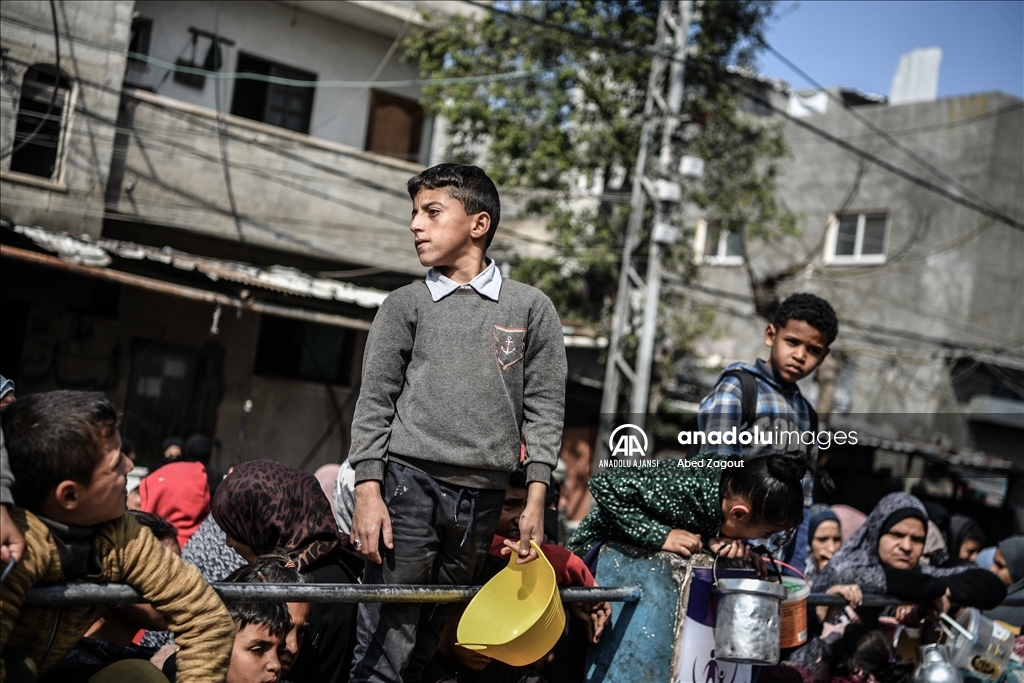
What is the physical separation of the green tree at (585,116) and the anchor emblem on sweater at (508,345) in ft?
38.9

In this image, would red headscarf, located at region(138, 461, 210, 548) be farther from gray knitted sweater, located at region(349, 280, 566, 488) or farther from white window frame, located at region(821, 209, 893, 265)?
white window frame, located at region(821, 209, 893, 265)

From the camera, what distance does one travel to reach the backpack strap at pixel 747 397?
4.22 metres

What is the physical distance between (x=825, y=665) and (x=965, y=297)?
16762 millimetres

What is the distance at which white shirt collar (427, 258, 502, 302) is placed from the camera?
3094 millimetres

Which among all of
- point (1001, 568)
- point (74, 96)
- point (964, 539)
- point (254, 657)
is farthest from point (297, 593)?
point (74, 96)

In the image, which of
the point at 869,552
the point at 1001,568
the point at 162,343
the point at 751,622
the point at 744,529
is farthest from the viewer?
the point at 162,343

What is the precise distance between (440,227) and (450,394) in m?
0.54

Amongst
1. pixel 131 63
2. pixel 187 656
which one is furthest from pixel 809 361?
pixel 131 63

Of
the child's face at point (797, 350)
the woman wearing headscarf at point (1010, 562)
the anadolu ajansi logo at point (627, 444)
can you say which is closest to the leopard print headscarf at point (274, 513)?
the anadolu ajansi logo at point (627, 444)

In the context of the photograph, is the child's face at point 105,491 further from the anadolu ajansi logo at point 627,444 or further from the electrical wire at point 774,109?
the electrical wire at point 774,109

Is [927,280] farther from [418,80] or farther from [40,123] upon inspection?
[40,123]

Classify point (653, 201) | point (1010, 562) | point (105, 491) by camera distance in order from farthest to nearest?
point (653, 201)
point (1010, 562)
point (105, 491)

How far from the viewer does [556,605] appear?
3.01 meters

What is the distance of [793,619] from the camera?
12.3 feet
